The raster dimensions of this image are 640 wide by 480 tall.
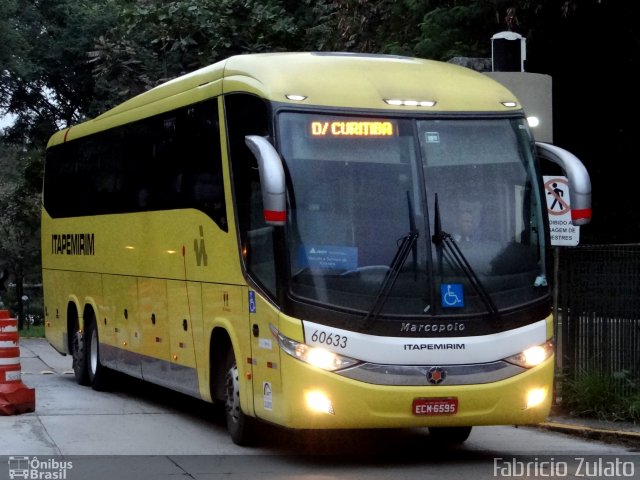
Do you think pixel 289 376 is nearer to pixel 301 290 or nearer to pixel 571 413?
pixel 301 290

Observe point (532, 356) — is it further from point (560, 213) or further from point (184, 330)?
point (184, 330)

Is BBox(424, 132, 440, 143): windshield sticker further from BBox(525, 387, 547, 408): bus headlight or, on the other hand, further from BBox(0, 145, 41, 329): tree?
BBox(0, 145, 41, 329): tree

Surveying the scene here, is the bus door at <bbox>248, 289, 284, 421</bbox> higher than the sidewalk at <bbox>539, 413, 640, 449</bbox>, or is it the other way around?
the bus door at <bbox>248, 289, 284, 421</bbox>

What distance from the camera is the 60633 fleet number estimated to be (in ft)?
34.9

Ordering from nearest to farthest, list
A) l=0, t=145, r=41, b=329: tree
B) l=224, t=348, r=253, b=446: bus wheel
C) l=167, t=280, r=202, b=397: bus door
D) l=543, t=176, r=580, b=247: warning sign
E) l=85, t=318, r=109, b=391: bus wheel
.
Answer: l=224, t=348, r=253, b=446: bus wheel → l=167, t=280, r=202, b=397: bus door → l=543, t=176, r=580, b=247: warning sign → l=85, t=318, r=109, b=391: bus wheel → l=0, t=145, r=41, b=329: tree

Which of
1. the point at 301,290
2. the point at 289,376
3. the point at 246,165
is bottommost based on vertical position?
the point at 289,376

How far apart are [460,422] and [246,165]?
3118 mm

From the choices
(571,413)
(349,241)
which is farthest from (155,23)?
(349,241)

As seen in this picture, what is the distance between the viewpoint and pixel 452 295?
35.6 feet

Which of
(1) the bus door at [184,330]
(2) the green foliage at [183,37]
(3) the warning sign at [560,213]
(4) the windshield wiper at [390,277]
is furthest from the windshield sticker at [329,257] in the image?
(2) the green foliage at [183,37]

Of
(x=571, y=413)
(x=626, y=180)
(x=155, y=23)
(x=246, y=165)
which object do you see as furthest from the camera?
(x=155, y=23)

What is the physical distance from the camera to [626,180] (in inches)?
964

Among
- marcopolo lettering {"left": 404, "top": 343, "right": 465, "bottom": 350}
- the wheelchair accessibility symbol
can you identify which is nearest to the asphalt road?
marcopolo lettering {"left": 404, "top": 343, "right": 465, "bottom": 350}

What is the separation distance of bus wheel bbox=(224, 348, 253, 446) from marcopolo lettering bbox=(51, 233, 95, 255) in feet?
21.1
